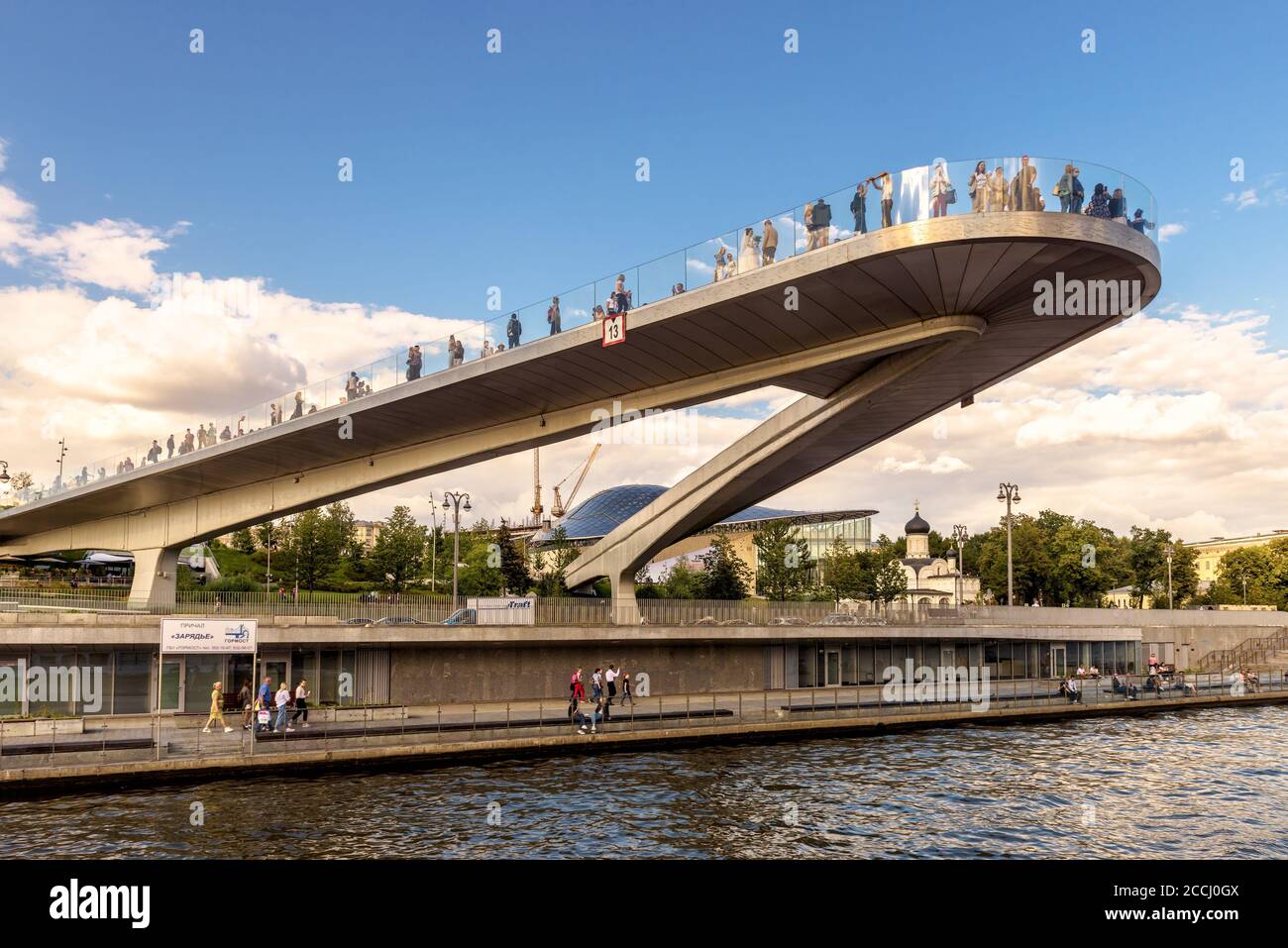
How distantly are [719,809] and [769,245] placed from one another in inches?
662

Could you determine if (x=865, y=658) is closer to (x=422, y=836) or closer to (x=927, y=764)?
(x=927, y=764)

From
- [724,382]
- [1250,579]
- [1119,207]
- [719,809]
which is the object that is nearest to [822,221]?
[1119,207]

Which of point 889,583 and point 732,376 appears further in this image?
point 889,583

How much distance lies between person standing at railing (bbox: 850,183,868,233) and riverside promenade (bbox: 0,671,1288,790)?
566 inches

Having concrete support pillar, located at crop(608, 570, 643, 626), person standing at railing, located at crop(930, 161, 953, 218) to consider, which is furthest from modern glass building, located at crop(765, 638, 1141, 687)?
person standing at railing, located at crop(930, 161, 953, 218)

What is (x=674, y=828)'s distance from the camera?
17.9 meters

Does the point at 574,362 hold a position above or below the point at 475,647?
→ above

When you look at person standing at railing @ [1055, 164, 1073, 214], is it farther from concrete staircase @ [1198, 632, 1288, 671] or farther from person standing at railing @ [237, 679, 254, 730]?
concrete staircase @ [1198, 632, 1288, 671]

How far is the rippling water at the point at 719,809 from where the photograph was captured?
16516 mm

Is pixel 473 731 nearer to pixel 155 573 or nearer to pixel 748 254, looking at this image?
pixel 748 254

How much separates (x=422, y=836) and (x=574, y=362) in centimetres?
2070

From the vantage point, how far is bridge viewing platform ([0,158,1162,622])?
1073 inches

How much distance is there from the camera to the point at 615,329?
106ft
